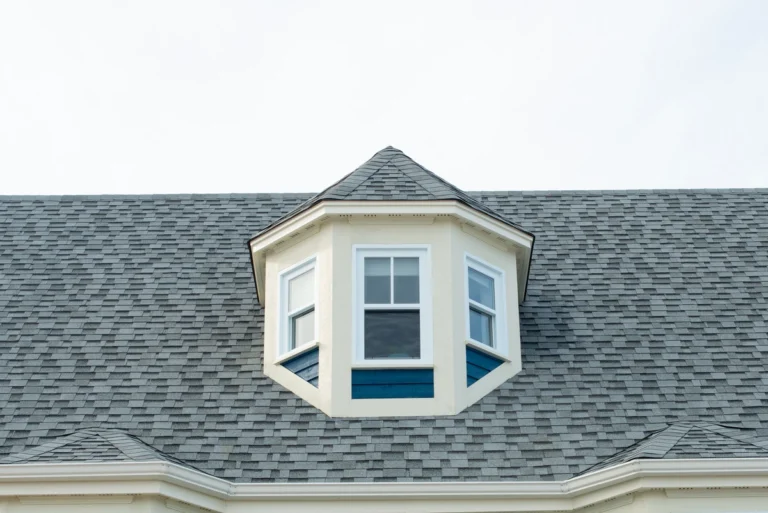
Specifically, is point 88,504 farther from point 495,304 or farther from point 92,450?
point 495,304

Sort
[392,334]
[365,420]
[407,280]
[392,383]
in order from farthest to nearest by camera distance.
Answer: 1. [407,280]
2. [392,334]
3. [392,383]
4. [365,420]

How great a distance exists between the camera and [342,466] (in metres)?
12.4

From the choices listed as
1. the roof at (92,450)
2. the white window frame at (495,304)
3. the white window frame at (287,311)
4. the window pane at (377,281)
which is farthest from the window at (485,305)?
A: the roof at (92,450)

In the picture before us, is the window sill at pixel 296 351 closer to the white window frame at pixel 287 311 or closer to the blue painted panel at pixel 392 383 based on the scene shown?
the white window frame at pixel 287 311

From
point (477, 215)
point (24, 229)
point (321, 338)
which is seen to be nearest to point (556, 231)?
point (477, 215)

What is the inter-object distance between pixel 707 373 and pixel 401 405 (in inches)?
124

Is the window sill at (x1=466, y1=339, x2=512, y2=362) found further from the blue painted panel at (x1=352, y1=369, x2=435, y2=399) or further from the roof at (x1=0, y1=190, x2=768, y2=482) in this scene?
the blue painted panel at (x1=352, y1=369, x2=435, y2=399)

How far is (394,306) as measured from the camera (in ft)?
45.2

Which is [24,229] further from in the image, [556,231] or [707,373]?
[707,373]

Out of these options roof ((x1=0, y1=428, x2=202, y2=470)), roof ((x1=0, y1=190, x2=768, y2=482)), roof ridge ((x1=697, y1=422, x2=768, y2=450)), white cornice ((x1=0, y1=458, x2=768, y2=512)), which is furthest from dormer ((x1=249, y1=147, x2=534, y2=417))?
roof ridge ((x1=697, y1=422, x2=768, y2=450))

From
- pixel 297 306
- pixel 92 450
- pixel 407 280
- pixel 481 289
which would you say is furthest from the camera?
pixel 481 289

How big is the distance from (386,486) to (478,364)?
2165mm

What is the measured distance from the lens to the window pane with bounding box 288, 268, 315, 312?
558 inches

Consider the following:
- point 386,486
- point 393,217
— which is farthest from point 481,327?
point 386,486
